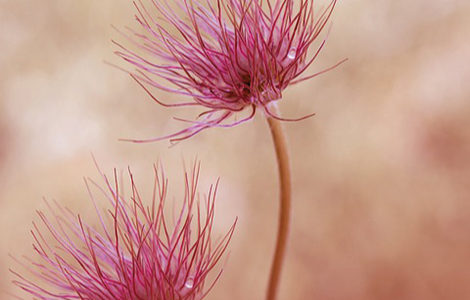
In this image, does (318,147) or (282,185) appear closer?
(282,185)

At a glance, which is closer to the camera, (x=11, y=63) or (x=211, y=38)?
(x=211, y=38)

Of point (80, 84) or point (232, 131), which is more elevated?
point (80, 84)

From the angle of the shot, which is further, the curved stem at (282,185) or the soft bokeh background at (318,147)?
the soft bokeh background at (318,147)

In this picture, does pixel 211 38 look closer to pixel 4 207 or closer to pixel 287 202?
pixel 287 202

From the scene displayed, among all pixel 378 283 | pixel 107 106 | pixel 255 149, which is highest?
pixel 107 106

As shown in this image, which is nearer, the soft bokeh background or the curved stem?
the curved stem

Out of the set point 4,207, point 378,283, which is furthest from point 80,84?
point 378,283
